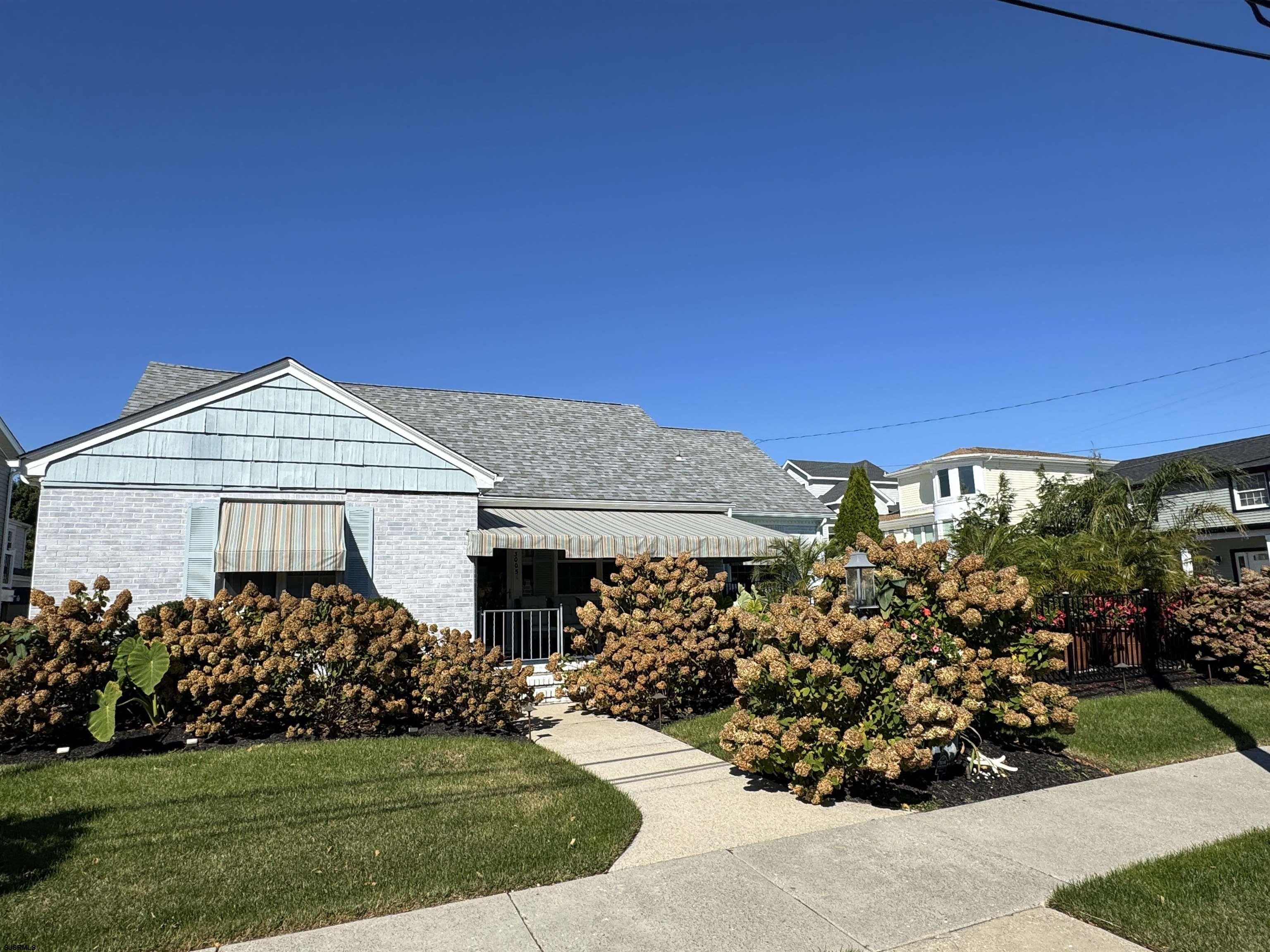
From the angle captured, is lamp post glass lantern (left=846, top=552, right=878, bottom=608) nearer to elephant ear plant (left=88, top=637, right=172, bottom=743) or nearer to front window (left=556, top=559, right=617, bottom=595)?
elephant ear plant (left=88, top=637, right=172, bottom=743)

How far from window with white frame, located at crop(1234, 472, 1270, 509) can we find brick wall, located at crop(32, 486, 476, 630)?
30.2 m

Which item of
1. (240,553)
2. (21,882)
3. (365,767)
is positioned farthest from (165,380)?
(21,882)

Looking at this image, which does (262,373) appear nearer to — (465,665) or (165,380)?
(165,380)

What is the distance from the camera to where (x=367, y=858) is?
17.7 feet

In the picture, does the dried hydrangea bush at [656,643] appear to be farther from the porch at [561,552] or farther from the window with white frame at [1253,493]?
the window with white frame at [1253,493]

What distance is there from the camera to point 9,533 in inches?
1236

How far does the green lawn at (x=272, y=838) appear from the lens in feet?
15.0

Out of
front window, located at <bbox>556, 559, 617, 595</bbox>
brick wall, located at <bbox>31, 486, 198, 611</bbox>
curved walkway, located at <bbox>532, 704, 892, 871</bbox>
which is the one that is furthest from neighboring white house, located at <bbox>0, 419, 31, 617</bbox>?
front window, located at <bbox>556, 559, 617, 595</bbox>

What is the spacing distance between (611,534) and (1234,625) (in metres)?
10.7

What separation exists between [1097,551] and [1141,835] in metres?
9.36

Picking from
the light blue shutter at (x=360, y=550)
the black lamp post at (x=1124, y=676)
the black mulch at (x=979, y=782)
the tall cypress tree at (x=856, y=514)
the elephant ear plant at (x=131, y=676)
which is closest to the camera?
the black mulch at (x=979, y=782)

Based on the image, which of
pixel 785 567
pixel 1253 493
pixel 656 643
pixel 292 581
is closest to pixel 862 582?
pixel 656 643

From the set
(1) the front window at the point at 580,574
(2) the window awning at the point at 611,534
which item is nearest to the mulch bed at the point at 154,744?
(2) the window awning at the point at 611,534

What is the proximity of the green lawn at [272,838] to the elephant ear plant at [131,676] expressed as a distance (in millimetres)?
504
